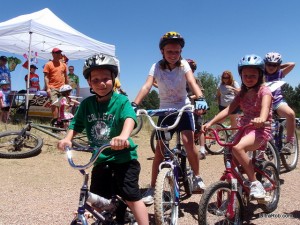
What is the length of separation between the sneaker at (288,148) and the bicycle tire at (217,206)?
10.5ft

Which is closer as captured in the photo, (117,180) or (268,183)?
(117,180)

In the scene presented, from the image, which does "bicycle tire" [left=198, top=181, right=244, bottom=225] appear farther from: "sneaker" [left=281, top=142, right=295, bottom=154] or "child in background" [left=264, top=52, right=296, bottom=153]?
"sneaker" [left=281, top=142, right=295, bottom=154]

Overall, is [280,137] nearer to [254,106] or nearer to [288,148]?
[288,148]

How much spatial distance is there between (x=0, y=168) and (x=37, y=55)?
9.43 meters

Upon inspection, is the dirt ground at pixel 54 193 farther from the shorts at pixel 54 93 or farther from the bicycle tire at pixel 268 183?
the shorts at pixel 54 93

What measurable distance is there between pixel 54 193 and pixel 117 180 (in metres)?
2.35

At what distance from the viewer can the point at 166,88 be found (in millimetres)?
4172

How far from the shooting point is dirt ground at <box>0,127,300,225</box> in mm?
3902

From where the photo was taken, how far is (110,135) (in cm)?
277

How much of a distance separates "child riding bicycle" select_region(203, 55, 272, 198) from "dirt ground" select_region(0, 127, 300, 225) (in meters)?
0.72

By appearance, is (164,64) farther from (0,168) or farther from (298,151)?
(298,151)

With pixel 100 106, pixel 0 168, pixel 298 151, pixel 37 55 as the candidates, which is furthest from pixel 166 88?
pixel 37 55

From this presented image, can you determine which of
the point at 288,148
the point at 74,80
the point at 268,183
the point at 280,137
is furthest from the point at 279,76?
the point at 74,80

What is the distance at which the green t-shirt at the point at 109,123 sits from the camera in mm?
2732
